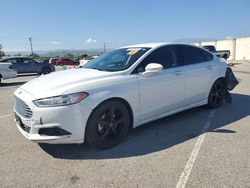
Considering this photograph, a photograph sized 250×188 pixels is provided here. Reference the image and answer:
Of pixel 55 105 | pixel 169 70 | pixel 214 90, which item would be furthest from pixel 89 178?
pixel 214 90

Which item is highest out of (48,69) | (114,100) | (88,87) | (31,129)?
(88,87)

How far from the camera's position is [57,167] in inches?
146

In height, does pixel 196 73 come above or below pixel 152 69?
below

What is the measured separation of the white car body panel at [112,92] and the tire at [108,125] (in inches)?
4.4

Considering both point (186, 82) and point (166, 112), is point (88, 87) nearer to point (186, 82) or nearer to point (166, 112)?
point (166, 112)

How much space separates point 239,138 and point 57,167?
2.98m

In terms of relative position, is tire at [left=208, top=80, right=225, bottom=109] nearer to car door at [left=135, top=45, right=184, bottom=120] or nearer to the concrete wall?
car door at [left=135, top=45, right=184, bottom=120]

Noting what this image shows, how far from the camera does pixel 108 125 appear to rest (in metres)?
4.28

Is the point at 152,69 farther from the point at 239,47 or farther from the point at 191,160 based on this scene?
the point at 239,47

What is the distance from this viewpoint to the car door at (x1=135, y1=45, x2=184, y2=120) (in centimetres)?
469

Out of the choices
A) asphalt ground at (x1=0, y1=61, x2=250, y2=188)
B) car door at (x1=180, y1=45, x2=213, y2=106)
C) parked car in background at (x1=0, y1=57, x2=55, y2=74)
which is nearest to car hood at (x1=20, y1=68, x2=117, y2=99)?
asphalt ground at (x1=0, y1=61, x2=250, y2=188)

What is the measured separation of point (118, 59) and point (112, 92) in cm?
113

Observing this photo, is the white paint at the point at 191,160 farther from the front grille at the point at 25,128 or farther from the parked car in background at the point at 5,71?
the parked car in background at the point at 5,71

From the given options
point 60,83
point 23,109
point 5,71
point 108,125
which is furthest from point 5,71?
point 108,125
